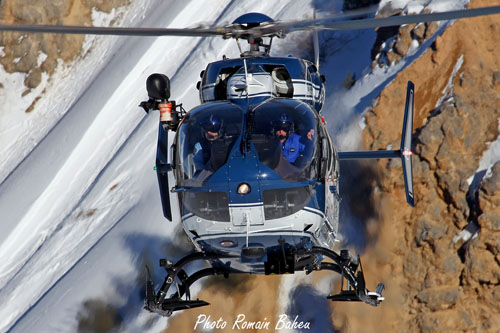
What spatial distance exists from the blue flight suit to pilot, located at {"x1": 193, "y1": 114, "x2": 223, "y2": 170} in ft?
3.13

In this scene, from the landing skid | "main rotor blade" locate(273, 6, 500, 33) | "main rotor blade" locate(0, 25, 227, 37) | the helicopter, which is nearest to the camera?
"main rotor blade" locate(273, 6, 500, 33)

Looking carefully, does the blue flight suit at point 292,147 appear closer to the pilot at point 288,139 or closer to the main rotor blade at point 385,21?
the pilot at point 288,139

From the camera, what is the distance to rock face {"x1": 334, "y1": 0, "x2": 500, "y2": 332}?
16.5 meters

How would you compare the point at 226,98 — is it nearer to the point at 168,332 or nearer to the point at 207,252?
the point at 207,252

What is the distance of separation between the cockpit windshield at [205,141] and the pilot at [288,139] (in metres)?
0.58

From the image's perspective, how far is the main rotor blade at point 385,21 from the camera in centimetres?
884

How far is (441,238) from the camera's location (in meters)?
16.6

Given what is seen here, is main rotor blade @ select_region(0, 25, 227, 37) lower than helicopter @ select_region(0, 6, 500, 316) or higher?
higher

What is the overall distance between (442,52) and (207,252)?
9.77 m

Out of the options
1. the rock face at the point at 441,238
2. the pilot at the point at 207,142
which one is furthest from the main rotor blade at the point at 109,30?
the rock face at the point at 441,238

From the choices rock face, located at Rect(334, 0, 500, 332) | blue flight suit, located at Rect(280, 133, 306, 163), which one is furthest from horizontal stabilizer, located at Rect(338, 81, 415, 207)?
rock face, located at Rect(334, 0, 500, 332)

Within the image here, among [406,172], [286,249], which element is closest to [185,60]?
[406,172]

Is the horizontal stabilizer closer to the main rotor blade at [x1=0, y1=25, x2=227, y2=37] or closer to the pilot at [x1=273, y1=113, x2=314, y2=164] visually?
the pilot at [x1=273, y1=113, x2=314, y2=164]

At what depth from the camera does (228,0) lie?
24953 millimetres
